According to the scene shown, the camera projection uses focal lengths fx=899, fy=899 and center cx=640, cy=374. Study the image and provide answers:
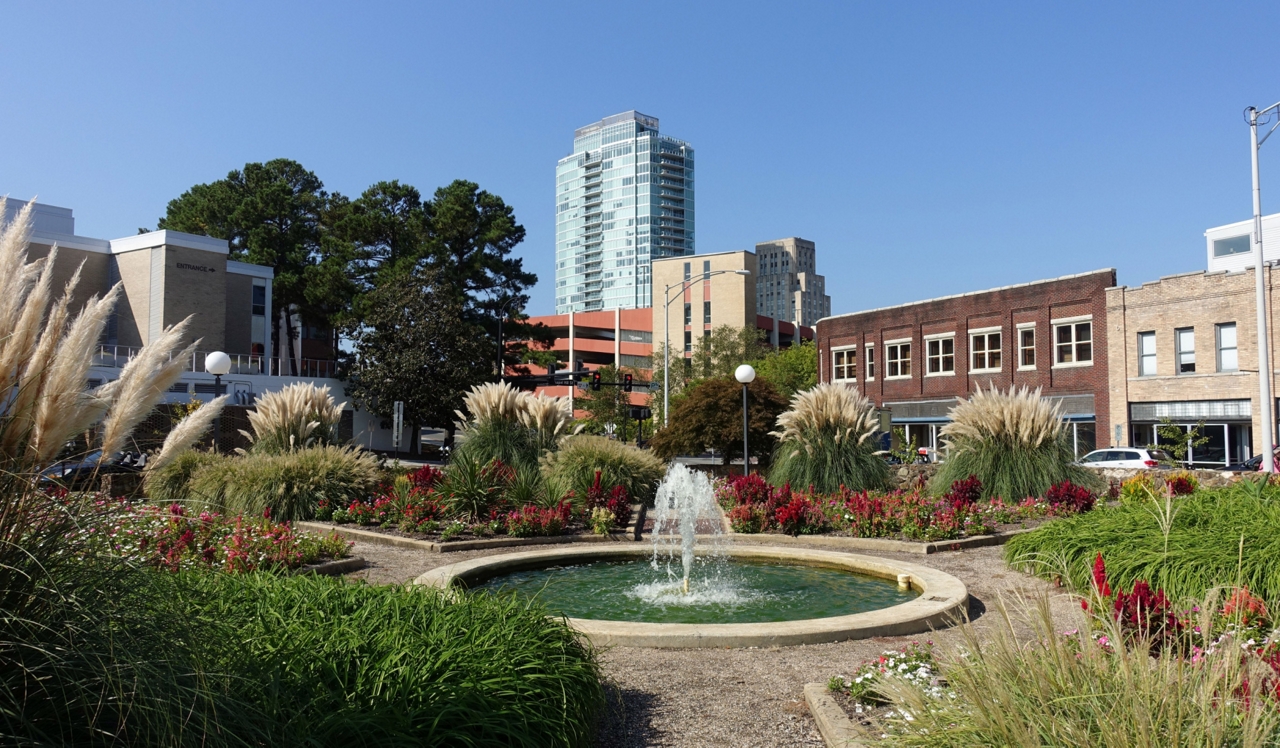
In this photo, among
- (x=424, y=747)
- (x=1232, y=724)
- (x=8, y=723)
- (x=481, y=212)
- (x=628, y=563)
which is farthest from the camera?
(x=481, y=212)

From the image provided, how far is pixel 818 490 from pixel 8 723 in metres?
16.0

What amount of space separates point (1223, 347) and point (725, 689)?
36.8 m

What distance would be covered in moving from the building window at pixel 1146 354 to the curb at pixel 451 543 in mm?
31750

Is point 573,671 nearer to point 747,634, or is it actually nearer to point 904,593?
point 747,634

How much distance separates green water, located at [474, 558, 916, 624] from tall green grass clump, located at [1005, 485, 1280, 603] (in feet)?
6.19

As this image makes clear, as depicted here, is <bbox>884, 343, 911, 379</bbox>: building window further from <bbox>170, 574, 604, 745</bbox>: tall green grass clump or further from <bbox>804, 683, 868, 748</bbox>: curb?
<bbox>170, 574, 604, 745</bbox>: tall green grass clump

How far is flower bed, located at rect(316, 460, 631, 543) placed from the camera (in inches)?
534

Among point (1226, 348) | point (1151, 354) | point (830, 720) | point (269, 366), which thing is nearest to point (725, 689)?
point (830, 720)

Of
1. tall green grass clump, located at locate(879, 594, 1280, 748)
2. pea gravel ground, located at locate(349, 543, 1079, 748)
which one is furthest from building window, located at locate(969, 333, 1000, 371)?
tall green grass clump, located at locate(879, 594, 1280, 748)

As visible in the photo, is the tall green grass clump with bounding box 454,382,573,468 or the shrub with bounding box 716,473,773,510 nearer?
the shrub with bounding box 716,473,773,510

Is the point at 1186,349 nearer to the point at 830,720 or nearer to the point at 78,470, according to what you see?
the point at 830,720

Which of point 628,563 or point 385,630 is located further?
point 628,563

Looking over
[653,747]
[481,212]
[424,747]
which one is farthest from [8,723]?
[481,212]

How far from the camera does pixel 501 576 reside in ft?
34.9
